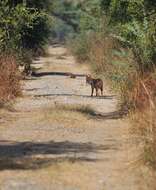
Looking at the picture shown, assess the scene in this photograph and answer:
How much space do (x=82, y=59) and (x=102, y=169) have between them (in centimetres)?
3367

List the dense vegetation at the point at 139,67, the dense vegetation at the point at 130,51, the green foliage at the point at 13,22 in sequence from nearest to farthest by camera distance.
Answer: the dense vegetation at the point at 139,67, the dense vegetation at the point at 130,51, the green foliage at the point at 13,22

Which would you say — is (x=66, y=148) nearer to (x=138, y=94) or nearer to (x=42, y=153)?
(x=42, y=153)

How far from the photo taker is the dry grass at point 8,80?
20587 mm

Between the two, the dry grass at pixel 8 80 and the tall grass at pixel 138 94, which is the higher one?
the tall grass at pixel 138 94

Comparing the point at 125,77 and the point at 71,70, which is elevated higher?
the point at 125,77

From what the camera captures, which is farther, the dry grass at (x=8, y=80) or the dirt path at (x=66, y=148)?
the dry grass at (x=8, y=80)

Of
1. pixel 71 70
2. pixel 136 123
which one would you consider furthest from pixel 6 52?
pixel 71 70

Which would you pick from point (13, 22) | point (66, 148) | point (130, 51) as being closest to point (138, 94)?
point (66, 148)

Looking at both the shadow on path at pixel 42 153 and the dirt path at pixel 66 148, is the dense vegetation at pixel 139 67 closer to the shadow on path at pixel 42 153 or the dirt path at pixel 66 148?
the dirt path at pixel 66 148

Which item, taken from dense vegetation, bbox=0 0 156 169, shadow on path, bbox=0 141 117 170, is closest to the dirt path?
shadow on path, bbox=0 141 117 170

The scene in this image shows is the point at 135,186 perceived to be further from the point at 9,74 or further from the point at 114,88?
the point at 9,74

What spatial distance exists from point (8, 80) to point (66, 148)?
845 centimetres

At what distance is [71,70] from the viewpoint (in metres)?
40.6

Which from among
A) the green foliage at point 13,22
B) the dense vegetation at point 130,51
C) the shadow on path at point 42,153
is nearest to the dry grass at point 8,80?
the dense vegetation at point 130,51
